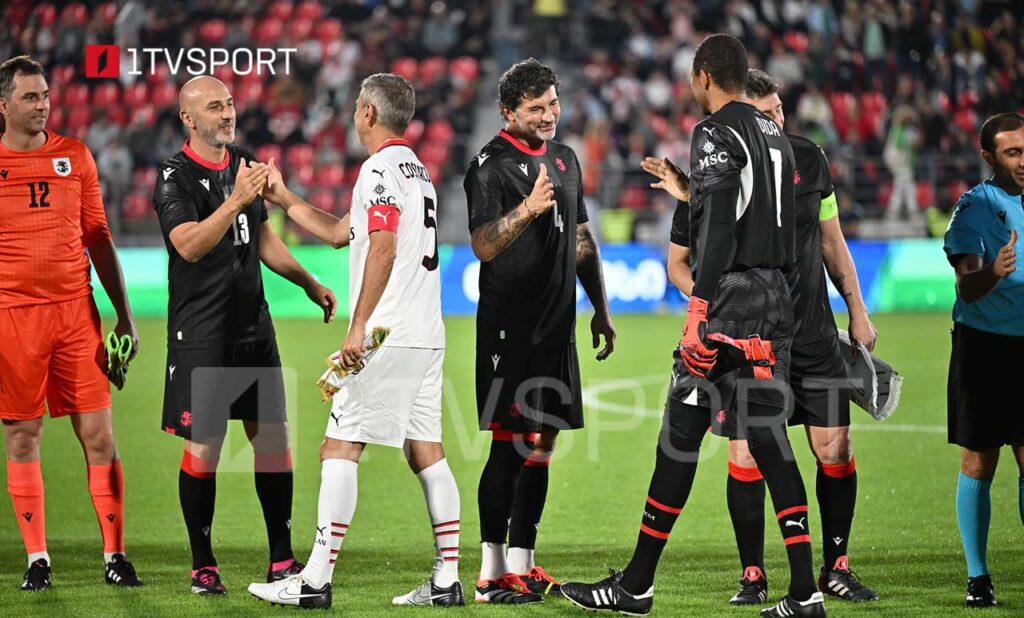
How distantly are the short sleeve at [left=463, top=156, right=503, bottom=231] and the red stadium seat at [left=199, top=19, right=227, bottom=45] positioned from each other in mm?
10939

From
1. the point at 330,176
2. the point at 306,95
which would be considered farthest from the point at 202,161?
the point at 306,95

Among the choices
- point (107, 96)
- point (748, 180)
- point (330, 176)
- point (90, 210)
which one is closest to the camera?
point (748, 180)

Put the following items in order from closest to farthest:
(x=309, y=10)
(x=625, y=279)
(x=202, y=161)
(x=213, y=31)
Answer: (x=202, y=161) → (x=213, y=31) → (x=625, y=279) → (x=309, y=10)

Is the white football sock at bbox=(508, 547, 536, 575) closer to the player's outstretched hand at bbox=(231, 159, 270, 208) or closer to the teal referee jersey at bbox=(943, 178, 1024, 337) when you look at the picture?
the player's outstretched hand at bbox=(231, 159, 270, 208)

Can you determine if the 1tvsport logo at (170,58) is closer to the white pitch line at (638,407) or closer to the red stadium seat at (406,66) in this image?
the white pitch line at (638,407)

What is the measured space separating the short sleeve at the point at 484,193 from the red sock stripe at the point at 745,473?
147 centimetres

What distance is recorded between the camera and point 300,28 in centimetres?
2148

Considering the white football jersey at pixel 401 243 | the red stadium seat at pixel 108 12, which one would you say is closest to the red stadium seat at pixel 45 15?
the red stadium seat at pixel 108 12

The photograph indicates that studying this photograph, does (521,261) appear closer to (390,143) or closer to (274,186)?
(390,143)

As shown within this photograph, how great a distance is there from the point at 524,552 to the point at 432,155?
17.0 m

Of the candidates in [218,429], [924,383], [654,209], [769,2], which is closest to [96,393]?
[218,429]

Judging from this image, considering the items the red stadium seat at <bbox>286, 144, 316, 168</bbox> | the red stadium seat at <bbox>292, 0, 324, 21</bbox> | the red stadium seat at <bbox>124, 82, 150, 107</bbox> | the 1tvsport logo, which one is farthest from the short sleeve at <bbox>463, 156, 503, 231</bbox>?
the red stadium seat at <bbox>292, 0, 324, 21</bbox>

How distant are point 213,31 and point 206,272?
11.9 metres

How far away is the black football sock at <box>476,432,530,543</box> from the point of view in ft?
17.9
